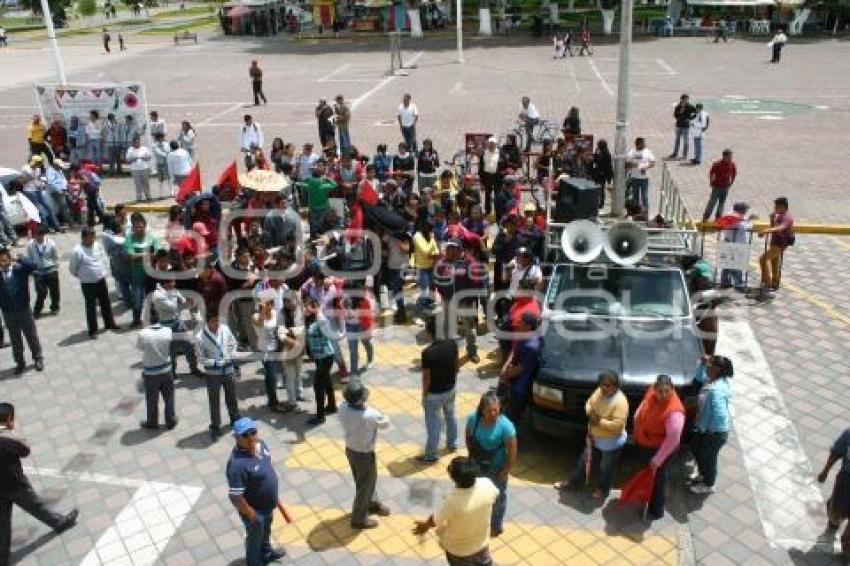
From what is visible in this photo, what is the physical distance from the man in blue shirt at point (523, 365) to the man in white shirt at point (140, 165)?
11.9 metres

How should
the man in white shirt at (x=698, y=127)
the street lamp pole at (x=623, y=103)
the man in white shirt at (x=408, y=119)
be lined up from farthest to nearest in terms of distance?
the man in white shirt at (x=408, y=119) → the man in white shirt at (x=698, y=127) → the street lamp pole at (x=623, y=103)

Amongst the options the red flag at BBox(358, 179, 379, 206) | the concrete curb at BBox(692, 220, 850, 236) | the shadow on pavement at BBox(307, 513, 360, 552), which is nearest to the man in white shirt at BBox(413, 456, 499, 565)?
the shadow on pavement at BBox(307, 513, 360, 552)

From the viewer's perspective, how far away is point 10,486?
277 inches

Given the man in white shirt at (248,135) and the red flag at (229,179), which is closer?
the red flag at (229,179)

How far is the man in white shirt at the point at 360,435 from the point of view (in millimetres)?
6996

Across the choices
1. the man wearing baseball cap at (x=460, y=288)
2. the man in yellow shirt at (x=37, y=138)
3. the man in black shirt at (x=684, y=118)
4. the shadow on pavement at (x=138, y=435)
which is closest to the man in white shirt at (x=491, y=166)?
the man wearing baseball cap at (x=460, y=288)

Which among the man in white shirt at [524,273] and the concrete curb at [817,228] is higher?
the man in white shirt at [524,273]

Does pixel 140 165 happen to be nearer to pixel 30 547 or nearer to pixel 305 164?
pixel 305 164

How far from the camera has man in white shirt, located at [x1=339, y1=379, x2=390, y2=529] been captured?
7.00 meters

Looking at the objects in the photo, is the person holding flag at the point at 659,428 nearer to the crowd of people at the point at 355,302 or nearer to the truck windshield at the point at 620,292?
the crowd of people at the point at 355,302

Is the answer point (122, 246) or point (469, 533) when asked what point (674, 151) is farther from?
point (469, 533)

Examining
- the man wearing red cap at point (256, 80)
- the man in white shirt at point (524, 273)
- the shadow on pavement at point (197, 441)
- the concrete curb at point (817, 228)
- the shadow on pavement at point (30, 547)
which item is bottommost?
the shadow on pavement at point (30, 547)

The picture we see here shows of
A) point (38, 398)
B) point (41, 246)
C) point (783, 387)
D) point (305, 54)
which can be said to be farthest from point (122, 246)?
point (305, 54)

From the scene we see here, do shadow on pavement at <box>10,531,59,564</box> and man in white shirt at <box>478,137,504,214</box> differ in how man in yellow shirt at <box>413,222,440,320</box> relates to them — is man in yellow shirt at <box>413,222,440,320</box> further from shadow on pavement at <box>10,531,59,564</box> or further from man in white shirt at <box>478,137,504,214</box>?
shadow on pavement at <box>10,531,59,564</box>
